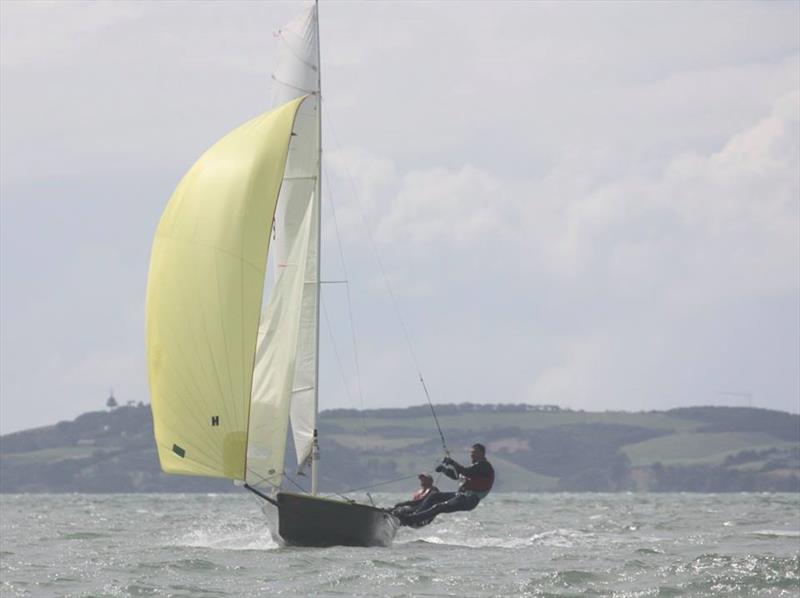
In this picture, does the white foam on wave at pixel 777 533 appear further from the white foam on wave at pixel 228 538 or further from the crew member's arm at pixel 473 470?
the white foam on wave at pixel 228 538

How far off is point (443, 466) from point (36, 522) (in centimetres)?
2284

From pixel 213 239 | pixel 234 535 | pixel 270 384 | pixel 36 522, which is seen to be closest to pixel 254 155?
pixel 213 239

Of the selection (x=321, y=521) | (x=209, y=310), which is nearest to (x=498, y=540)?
(x=321, y=521)

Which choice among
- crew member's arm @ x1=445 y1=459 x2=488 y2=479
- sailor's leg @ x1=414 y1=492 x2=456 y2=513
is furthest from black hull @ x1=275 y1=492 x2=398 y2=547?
crew member's arm @ x1=445 y1=459 x2=488 y2=479

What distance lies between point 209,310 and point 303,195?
3.87 m

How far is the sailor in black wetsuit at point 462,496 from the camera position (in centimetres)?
3080

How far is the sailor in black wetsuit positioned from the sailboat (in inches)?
21.2

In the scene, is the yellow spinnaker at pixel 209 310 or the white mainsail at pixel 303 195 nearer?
the yellow spinnaker at pixel 209 310

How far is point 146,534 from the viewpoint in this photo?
40438 millimetres

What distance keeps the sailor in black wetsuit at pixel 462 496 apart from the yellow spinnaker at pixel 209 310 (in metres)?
4.02

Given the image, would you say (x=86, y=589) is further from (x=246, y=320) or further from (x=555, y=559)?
(x=555, y=559)

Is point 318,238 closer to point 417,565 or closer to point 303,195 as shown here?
point 303,195

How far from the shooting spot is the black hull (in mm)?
28719

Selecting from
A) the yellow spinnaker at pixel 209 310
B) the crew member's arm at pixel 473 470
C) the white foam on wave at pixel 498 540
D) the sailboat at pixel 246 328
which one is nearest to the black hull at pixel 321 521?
the sailboat at pixel 246 328
